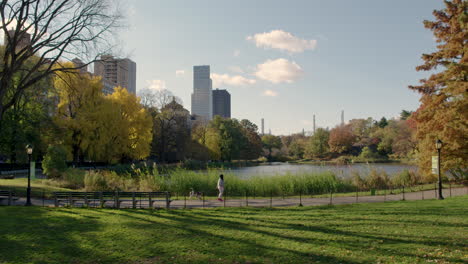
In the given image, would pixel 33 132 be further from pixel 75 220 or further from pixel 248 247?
pixel 248 247

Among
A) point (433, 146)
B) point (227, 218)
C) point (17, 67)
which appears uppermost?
point (17, 67)

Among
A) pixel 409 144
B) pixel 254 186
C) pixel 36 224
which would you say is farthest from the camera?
pixel 409 144

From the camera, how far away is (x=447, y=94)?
24.3 m

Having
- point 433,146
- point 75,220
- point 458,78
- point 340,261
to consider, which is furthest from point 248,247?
point 458,78

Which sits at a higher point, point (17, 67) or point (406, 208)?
point (17, 67)

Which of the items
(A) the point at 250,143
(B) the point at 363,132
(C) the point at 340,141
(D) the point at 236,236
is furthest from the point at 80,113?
(B) the point at 363,132

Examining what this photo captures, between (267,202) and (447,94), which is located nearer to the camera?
(267,202)

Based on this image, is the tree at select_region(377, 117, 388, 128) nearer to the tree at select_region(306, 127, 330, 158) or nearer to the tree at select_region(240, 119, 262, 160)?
the tree at select_region(306, 127, 330, 158)

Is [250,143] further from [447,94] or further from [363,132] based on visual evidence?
[447,94]

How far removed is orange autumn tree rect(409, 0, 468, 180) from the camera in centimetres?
2241

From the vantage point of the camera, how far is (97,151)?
46.1m

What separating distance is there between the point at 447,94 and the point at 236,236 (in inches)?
857

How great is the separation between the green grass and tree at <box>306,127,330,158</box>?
263ft

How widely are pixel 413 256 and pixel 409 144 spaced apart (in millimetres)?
64254
